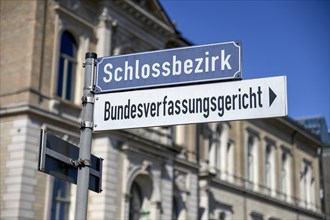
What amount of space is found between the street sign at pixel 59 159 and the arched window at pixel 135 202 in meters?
18.3

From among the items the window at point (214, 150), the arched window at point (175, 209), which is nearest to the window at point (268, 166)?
the window at point (214, 150)

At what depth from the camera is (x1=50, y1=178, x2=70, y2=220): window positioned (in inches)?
816

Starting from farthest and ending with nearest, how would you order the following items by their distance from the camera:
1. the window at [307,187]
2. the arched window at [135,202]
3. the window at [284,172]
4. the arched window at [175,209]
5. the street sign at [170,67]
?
→ the window at [307,187]
the window at [284,172]
the arched window at [175,209]
the arched window at [135,202]
the street sign at [170,67]

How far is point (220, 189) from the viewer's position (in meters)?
32.7

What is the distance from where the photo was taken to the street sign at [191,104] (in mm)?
5512

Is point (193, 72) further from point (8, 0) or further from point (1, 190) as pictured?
point (8, 0)

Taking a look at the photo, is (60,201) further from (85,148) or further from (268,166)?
(268,166)

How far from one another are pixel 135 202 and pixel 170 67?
1895cm

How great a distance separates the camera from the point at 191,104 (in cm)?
578

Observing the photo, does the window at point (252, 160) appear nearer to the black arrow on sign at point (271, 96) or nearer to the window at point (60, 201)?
the window at point (60, 201)

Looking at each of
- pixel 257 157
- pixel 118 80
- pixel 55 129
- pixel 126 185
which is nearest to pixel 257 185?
pixel 257 157

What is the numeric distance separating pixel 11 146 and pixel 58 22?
4.70m

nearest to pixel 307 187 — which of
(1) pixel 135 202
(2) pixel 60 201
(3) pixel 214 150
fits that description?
(3) pixel 214 150

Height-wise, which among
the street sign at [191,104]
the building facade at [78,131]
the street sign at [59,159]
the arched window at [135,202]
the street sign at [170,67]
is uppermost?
the building facade at [78,131]
